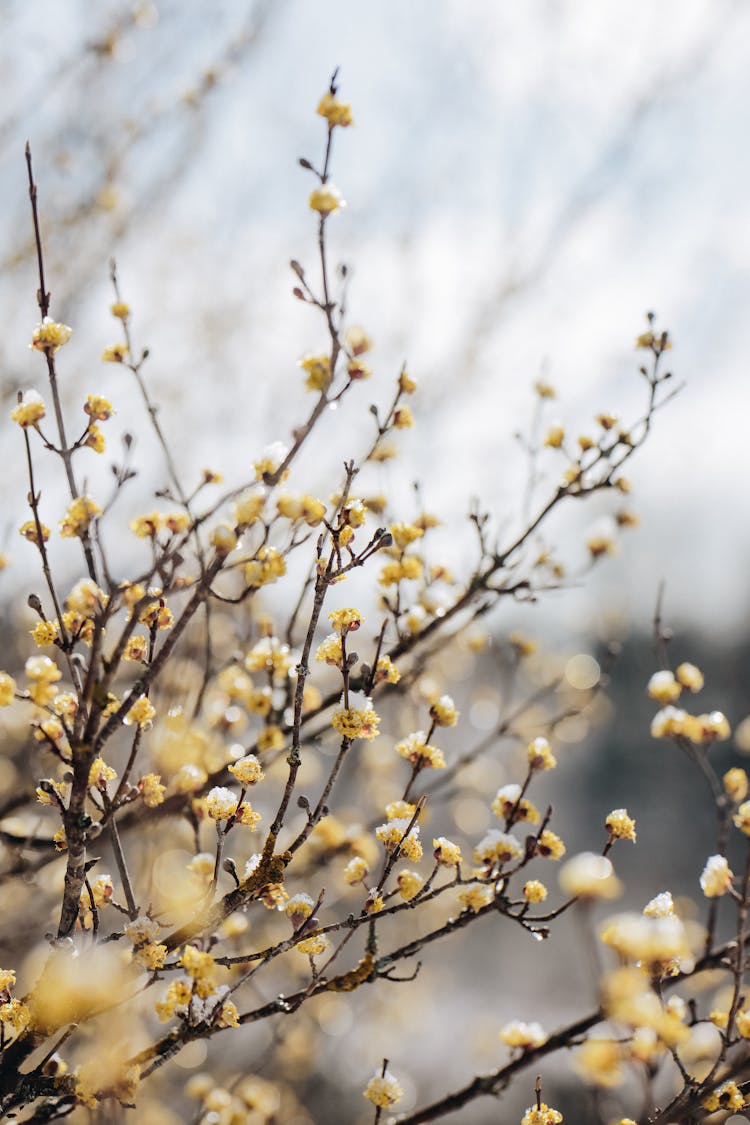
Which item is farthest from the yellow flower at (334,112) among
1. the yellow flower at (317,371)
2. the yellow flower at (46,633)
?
the yellow flower at (46,633)

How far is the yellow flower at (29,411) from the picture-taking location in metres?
1.62

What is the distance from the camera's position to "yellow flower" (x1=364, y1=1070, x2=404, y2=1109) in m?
1.85

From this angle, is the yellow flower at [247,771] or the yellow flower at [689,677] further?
the yellow flower at [689,677]

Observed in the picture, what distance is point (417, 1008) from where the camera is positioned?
8.07 metres

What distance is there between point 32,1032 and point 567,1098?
8.47 meters

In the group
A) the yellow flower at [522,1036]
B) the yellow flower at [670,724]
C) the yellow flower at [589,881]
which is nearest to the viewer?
the yellow flower at [589,881]

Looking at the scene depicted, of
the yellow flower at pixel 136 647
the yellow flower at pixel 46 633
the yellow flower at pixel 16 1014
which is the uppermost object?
the yellow flower at pixel 136 647

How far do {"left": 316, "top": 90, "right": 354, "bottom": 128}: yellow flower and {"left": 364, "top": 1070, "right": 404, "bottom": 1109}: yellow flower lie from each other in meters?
2.35

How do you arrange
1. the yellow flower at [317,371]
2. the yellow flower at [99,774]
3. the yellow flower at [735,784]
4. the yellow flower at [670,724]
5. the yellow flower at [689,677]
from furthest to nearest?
the yellow flower at [689,677]
the yellow flower at [670,724]
the yellow flower at [735,784]
the yellow flower at [99,774]
the yellow flower at [317,371]

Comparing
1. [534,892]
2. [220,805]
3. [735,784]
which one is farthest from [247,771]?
[735,784]

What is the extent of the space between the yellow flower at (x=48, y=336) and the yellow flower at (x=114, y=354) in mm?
229

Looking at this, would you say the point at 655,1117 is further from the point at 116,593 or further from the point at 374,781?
the point at 374,781

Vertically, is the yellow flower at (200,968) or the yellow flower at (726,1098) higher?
the yellow flower at (200,968)

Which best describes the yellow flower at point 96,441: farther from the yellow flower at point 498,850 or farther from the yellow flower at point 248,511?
the yellow flower at point 498,850
